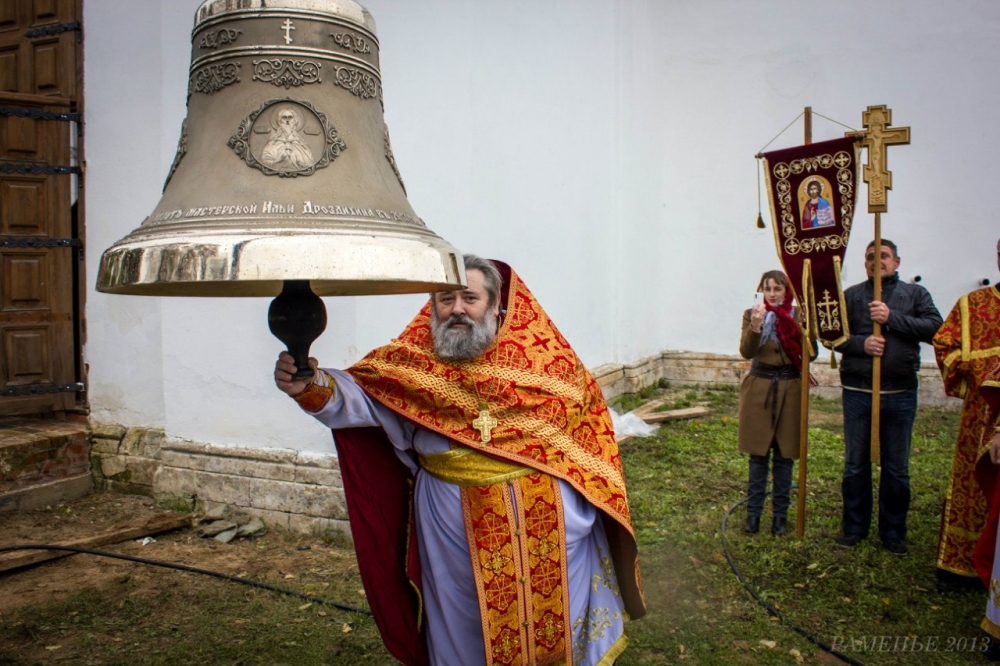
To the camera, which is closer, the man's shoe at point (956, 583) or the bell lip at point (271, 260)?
the bell lip at point (271, 260)

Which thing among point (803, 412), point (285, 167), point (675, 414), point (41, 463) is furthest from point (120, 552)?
point (675, 414)

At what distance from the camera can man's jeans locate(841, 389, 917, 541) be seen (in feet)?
16.7

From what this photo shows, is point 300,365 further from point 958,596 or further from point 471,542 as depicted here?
point 958,596

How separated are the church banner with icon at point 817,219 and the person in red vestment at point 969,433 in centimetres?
66

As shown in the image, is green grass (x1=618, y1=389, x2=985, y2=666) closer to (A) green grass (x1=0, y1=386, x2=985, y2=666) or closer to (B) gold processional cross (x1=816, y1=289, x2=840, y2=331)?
(A) green grass (x1=0, y1=386, x2=985, y2=666)

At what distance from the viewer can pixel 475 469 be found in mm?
2951

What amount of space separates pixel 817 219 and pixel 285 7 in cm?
417

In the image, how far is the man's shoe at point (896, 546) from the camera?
202 inches

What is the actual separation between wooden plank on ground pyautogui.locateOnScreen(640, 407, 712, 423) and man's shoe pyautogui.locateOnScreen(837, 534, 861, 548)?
3.63 metres

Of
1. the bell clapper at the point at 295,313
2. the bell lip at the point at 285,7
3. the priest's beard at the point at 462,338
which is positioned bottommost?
the priest's beard at the point at 462,338

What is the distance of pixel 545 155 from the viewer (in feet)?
26.3

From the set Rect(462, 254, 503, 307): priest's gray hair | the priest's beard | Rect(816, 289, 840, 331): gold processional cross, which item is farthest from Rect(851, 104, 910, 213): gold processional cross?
the priest's beard

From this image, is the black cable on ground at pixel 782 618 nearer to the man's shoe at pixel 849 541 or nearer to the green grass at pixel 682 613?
the green grass at pixel 682 613

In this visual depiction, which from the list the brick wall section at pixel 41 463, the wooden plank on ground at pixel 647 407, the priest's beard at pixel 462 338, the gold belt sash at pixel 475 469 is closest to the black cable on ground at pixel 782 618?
the gold belt sash at pixel 475 469
